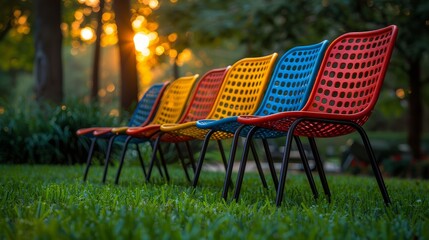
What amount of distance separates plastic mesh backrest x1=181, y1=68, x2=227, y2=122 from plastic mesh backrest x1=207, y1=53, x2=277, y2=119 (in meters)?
0.38

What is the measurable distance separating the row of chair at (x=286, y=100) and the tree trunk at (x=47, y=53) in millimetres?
6099

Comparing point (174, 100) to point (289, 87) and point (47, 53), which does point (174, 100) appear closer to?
point (289, 87)

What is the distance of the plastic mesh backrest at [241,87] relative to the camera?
4770 mm

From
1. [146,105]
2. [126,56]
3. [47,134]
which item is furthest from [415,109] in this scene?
[146,105]

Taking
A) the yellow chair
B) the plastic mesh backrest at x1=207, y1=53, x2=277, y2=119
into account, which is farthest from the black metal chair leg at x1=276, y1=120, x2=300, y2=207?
the plastic mesh backrest at x1=207, y1=53, x2=277, y2=119

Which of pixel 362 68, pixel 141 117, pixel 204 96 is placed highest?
pixel 362 68

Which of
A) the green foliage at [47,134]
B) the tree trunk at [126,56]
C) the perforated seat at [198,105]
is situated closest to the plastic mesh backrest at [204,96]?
the perforated seat at [198,105]

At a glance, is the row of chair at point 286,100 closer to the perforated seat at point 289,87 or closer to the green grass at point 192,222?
the perforated seat at point 289,87

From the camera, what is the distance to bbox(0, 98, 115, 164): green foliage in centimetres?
966

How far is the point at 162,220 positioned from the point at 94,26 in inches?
821

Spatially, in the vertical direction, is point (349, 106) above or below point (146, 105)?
above

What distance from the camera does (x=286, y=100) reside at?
14.4 ft

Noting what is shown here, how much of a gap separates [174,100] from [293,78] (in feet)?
6.42

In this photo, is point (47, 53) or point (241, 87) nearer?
point (241, 87)
